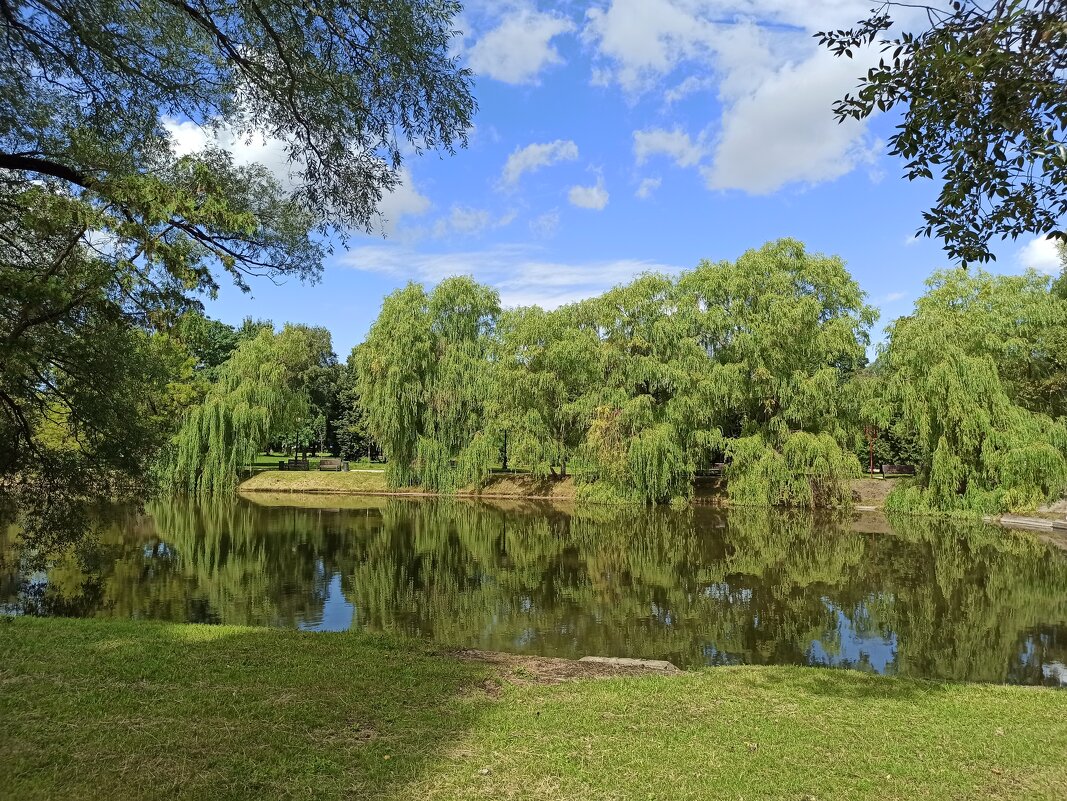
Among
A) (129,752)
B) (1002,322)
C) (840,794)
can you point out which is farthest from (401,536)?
(1002,322)

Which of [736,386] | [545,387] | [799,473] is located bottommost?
[799,473]

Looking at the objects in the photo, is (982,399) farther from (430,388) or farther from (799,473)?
(430,388)

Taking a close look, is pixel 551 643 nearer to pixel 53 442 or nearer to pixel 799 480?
pixel 53 442

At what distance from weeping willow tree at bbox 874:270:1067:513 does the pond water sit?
232 centimetres

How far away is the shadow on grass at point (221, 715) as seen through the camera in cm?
376

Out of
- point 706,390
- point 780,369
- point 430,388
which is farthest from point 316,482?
point 780,369

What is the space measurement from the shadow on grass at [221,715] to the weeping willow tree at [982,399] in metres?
20.3

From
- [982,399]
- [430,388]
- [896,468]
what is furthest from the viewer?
[896,468]

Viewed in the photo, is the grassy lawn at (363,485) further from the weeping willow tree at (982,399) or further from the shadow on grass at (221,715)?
the shadow on grass at (221,715)

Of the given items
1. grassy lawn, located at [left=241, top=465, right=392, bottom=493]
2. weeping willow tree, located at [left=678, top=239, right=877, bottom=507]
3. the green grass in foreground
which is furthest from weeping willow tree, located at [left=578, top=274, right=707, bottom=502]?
the green grass in foreground

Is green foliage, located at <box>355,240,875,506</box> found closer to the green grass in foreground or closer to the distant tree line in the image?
the distant tree line

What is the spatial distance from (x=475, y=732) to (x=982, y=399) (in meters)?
22.3

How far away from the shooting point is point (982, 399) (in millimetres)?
21500

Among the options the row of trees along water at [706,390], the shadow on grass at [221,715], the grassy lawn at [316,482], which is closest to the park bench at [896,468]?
the row of trees along water at [706,390]
